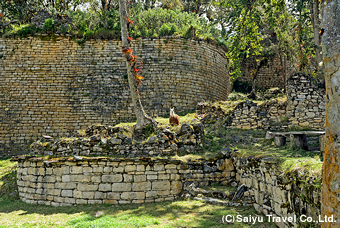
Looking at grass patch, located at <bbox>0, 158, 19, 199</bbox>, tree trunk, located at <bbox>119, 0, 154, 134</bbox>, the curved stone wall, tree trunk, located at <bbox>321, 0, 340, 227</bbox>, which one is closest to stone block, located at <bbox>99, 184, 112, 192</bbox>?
tree trunk, located at <bbox>119, 0, 154, 134</bbox>

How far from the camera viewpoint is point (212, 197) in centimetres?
613

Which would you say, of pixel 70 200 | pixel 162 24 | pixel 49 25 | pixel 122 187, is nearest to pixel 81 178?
pixel 70 200

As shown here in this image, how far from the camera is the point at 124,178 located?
667 cm

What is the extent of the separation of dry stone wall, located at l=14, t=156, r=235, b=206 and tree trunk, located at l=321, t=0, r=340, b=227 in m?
3.99

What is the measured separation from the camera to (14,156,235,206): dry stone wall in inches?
261

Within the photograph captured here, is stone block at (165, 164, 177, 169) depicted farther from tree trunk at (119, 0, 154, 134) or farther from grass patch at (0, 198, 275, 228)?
tree trunk at (119, 0, 154, 134)

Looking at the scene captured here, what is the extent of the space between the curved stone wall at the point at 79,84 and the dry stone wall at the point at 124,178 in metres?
5.31

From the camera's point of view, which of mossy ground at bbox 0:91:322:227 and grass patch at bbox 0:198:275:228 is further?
grass patch at bbox 0:198:275:228

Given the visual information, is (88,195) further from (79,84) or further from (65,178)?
(79,84)

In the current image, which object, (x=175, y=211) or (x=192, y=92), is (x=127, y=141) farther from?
(x=192, y=92)

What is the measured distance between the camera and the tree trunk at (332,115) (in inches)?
112

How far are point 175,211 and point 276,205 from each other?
2223 mm

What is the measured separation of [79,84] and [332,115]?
11697mm

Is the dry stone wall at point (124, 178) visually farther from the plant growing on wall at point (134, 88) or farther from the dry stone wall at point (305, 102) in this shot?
the dry stone wall at point (305, 102)
